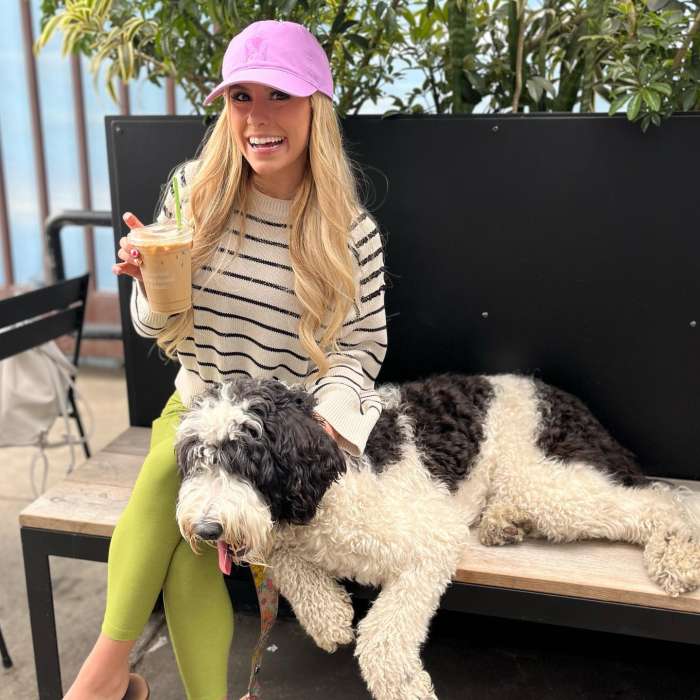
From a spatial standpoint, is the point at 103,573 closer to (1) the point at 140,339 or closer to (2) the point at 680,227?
(1) the point at 140,339

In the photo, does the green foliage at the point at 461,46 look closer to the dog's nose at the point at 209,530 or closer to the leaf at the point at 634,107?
the leaf at the point at 634,107

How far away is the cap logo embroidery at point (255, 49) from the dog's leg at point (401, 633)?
122 cm

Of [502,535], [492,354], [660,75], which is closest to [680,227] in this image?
[660,75]

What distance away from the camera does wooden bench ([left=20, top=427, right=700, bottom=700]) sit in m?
1.64

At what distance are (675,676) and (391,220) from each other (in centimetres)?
160

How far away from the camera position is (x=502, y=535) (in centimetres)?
180

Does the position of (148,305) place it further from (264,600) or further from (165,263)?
(264,600)

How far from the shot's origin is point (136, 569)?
1.61 meters

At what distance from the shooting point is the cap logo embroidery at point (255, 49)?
166cm

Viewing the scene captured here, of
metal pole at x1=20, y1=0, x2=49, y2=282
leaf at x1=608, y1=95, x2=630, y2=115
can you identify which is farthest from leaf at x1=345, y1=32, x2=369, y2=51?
metal pole at x1=20, y1=0, x2=49, y2=282

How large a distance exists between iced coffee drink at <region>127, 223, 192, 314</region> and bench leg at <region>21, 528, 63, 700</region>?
792 mm

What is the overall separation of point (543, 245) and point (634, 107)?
0.44 m

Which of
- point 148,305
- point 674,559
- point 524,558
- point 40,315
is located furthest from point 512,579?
point 40,315

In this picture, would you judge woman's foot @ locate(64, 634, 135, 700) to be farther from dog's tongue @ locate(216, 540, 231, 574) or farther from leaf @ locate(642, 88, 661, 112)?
leaf @ locate(642, 88, 661, 112)
